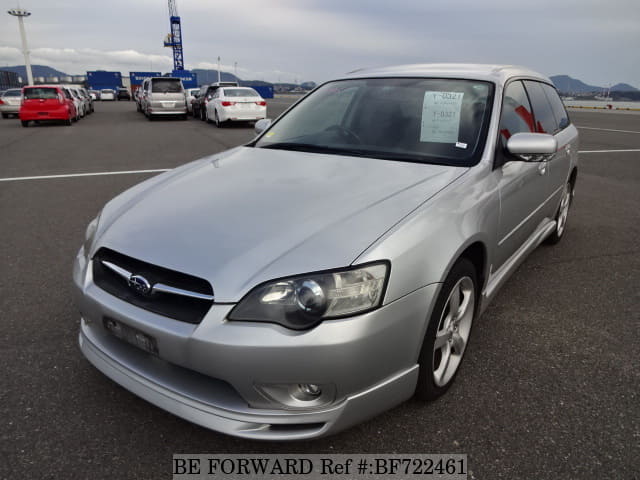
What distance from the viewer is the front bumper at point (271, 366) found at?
176 cm

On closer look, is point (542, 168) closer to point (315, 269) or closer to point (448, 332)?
point (448, 332)

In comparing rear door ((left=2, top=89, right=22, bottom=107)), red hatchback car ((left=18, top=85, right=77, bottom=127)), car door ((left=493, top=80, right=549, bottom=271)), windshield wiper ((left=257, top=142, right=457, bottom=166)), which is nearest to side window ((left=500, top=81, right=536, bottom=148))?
car door ((left=493, top=80, right=549, bottom=271))

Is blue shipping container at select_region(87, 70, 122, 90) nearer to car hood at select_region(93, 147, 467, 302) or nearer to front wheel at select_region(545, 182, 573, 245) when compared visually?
front wheel at select_region(545, 182, 573, 245)

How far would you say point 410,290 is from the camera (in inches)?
76.6

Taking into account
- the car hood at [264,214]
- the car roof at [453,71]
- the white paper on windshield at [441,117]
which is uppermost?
the car roof at [453,71]

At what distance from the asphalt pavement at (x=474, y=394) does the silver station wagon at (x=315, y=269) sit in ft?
0.85

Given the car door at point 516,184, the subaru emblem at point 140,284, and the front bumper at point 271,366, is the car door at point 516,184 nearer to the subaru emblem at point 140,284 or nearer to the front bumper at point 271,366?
the front bumper at point 271,366

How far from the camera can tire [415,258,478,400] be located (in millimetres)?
2154

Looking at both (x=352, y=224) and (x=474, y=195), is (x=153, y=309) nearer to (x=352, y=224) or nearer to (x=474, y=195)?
(x=352, y=224)

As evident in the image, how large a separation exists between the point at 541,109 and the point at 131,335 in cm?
350

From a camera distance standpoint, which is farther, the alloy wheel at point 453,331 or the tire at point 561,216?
the tire at point 561,216

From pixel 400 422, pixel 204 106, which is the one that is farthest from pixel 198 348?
pixel 204 106

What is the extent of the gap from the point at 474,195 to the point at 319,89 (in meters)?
1.88

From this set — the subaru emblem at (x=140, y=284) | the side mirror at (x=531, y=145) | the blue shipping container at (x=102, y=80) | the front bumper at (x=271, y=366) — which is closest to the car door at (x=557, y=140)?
the side mirror at (x=531, y=145)
